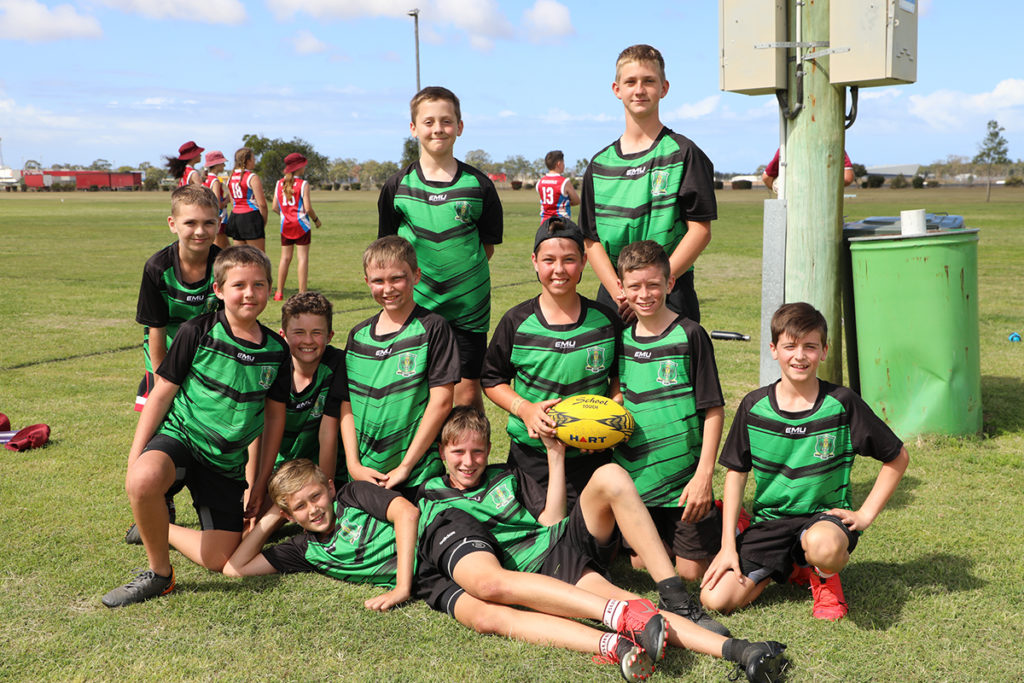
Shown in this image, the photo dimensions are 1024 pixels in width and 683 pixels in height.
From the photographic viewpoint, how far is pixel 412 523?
12.4 ft

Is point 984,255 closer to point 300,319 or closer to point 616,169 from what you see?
point 616,169

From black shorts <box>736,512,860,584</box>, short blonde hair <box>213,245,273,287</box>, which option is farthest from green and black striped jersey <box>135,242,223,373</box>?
black shorts <box>736,512,860,584</box>

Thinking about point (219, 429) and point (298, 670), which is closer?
point (298, 670)

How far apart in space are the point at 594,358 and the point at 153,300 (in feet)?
7.16

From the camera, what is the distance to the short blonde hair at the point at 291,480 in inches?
157

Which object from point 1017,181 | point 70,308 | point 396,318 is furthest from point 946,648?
point 1017,181

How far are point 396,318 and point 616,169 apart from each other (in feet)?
4.43

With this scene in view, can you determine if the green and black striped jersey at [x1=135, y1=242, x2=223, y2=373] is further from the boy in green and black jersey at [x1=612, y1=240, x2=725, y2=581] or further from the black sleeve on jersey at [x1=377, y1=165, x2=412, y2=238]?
the boy in green and black jersey at [x1=612, y1=240, x2=725, y2=581]

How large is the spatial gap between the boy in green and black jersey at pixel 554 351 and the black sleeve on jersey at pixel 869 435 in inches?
40.5

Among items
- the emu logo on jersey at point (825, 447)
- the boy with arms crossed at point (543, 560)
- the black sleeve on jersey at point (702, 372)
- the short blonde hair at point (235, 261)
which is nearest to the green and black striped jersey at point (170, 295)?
the short blonde hair at point (235, 261)

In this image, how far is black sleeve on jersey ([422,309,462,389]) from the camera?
408cm

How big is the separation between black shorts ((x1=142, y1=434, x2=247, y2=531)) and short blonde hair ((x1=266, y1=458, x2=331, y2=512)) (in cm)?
20

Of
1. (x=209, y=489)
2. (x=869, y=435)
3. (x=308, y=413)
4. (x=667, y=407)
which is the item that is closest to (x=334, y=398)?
(x=308, y=413)

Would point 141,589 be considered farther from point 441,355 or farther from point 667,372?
point 667,372
